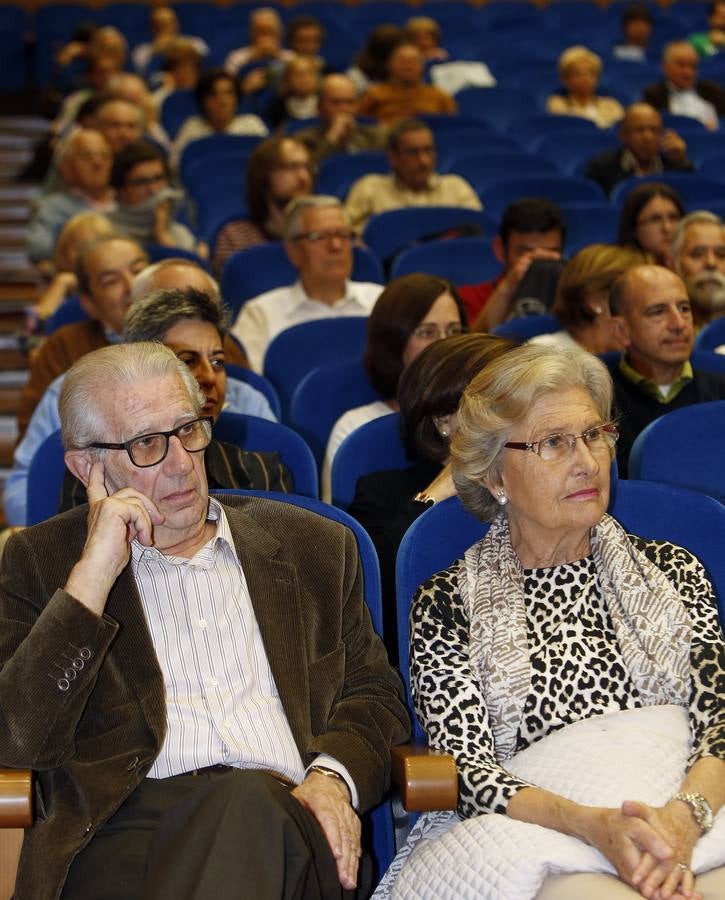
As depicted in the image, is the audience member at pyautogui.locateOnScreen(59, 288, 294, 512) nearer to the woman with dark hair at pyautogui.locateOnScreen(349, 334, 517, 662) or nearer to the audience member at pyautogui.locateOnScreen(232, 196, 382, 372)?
the woman with dark hair at pyautogui.locateOnScreen(349, 334, 517, 662)

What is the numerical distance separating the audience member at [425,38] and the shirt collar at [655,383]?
534 centimetres

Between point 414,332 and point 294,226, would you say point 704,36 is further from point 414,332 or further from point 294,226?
point 414,332

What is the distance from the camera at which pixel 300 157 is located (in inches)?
198

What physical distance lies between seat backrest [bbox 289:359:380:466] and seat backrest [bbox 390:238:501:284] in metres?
1.25

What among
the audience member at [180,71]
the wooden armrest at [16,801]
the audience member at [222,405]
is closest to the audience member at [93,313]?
the audience member at [222,405]

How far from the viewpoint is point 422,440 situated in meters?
2.56

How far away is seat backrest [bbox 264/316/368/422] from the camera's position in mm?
3609

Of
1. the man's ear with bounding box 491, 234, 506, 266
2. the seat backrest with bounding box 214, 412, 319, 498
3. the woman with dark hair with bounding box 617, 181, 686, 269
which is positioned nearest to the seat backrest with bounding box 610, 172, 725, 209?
the woman with dark hair with bounding box 617, 181, 686, 269

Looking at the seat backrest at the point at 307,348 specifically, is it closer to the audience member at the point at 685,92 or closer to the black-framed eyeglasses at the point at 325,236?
the black-framed eyeglasses at the point at 325,236

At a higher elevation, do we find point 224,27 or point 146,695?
point 146,695

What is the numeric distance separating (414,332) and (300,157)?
86.0 inches

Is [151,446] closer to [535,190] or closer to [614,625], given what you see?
[614,625]

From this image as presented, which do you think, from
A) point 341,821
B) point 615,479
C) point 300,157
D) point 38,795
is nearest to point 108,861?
point 38,795

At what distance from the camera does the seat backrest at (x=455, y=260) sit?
445 centimetres
